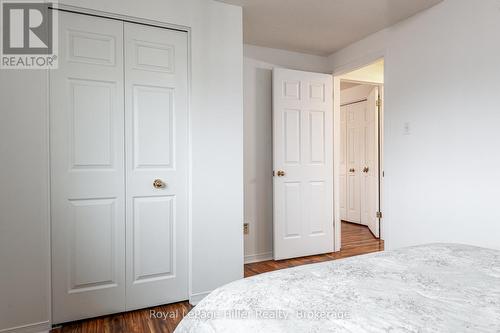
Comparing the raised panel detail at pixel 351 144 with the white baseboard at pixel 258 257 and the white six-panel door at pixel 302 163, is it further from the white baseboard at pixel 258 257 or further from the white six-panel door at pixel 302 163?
the white baseboard at pixel 258 257

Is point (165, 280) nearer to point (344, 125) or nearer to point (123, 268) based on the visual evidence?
point (123, 268)

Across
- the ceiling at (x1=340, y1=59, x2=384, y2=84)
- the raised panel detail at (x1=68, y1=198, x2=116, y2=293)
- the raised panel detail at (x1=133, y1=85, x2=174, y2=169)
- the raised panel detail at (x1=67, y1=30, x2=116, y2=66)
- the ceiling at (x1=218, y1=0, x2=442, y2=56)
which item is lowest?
the raised panel detail at (x1=68, y1=198, x2=116, y2=293)

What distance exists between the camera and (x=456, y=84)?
240 centimetres

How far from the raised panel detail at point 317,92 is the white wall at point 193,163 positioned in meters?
1.31

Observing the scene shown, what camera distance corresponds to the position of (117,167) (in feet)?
7.18

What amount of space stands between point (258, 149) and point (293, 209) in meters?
0.77

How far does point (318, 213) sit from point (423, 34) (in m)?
2.04

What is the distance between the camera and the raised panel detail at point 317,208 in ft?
11.8

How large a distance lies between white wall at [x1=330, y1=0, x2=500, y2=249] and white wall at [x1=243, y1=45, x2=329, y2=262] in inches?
45.7

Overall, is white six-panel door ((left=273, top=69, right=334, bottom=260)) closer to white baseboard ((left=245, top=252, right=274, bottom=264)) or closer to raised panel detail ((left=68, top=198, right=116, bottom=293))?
white baseboard ((left=245, top=252, right=274, bottom=264))

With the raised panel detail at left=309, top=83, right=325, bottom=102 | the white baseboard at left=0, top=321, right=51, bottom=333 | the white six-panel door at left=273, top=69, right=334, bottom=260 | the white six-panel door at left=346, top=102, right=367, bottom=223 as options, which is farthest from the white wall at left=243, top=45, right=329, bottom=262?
the white six-panel door at left=346, top=102, right=367, bottom=223

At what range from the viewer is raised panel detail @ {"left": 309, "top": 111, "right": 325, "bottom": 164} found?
141 inches

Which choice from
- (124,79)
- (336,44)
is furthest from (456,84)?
(124,79)

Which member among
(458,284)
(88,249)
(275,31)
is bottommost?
(88,249)
